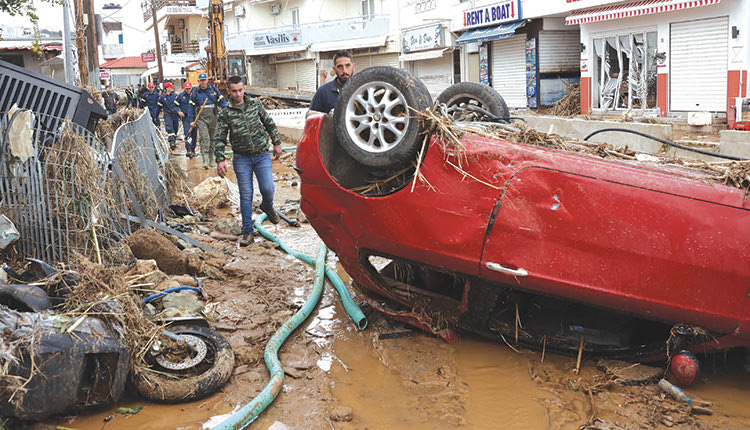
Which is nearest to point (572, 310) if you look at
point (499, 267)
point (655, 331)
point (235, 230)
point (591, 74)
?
point (655, 331)

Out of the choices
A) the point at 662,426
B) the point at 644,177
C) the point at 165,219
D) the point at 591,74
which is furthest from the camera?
the point at 591,74

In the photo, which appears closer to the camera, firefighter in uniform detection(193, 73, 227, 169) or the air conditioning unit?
the air conditioning unit

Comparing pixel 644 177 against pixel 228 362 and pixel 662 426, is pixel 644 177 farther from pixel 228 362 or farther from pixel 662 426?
pixel 228 362

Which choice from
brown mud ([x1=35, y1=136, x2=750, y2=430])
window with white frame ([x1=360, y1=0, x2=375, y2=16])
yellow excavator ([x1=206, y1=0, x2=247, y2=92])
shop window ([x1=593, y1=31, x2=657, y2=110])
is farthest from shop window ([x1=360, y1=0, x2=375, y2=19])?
brown mud ([x1=35, y1=136, x2=750, y2=430])

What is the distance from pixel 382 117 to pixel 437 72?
27137 mm

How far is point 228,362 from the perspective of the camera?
3.87 meters

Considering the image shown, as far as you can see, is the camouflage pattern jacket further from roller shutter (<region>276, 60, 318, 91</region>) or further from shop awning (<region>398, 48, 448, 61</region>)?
roller shutter (<region>276, 60, 318, 91</region>)

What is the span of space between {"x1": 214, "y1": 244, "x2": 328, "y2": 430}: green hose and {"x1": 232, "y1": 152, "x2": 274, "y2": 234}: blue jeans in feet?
5.82

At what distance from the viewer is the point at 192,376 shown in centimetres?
379

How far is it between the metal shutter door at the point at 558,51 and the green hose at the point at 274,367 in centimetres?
1939

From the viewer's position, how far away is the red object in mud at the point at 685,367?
3570 mm

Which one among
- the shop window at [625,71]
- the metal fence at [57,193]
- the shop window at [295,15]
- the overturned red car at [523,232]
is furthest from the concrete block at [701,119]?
the shop window at [295,15]

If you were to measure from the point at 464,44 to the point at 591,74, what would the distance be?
26.3ft

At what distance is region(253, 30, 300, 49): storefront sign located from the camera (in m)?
39.2
